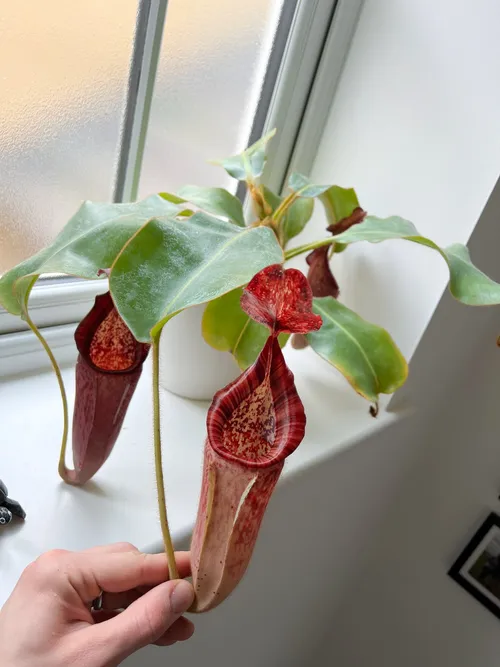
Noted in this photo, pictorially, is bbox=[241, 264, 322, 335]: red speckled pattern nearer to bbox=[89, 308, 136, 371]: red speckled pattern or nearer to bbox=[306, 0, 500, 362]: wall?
bbox=[89, 308, 136, 371]: red speckled pattern

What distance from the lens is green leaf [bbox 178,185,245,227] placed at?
2.49 feet

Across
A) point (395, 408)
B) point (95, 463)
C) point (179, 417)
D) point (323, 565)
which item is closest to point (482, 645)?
point (323, 565)

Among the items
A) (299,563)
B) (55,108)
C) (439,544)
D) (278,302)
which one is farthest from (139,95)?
(439,544)

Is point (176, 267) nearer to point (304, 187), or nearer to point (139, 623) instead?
point (139, 623)

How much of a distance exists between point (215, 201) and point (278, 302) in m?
0.38

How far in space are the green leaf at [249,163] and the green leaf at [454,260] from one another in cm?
18

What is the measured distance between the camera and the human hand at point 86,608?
458 mm

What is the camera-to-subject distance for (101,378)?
23.8 inches

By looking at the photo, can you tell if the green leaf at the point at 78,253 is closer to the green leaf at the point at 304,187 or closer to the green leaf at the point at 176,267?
the green leaf at the point at 176,267

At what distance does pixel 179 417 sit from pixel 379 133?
1.99 ft

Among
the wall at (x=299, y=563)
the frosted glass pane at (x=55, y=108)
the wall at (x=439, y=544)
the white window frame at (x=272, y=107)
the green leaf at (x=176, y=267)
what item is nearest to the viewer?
the green leaf at (x=176, y=267)

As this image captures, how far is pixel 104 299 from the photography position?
2.03 feet

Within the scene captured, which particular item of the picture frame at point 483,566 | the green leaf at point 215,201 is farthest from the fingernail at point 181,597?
the picture frame at point 483,566

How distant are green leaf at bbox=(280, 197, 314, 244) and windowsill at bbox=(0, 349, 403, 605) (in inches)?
12.1
